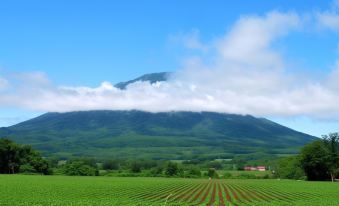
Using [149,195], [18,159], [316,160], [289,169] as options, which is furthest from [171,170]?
[149,195]

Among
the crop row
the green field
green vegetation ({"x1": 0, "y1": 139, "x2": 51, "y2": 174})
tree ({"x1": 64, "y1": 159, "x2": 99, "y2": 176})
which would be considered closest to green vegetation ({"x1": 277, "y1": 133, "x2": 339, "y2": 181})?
the green field

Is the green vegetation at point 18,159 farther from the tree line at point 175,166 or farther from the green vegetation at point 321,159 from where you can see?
the green vegetation at point 321,159

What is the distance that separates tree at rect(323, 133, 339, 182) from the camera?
13212 cm

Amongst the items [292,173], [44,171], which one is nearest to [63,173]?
[44,171]

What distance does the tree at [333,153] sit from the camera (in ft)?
433

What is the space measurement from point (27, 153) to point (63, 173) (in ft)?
60.3

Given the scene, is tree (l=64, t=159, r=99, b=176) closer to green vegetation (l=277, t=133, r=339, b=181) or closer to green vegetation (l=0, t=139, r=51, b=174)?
green vegetation (l=0, t=139, r=51, b=174)

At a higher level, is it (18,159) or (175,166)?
(18,159)

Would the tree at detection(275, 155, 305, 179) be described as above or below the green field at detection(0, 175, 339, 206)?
above

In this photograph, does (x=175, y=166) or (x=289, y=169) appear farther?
(x=175, y=166)

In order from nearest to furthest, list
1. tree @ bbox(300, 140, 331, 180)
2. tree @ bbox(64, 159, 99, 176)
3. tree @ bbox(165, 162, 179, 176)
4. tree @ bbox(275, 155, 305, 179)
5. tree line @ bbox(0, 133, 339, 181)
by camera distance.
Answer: tree @ bbox(300, 140, 331, 180) → tree line @ bbox(0, 133, 339, 181) → tree @ bbox(275, 155, 305, 179) → tree @ bbox(64, 159, 99, 176) → tree @ bbox(165, 162, 179, 176)

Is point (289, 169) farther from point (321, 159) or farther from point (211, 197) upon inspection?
point (211, 197)

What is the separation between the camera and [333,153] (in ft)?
434

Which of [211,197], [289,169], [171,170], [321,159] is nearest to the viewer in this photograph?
[211,197]
